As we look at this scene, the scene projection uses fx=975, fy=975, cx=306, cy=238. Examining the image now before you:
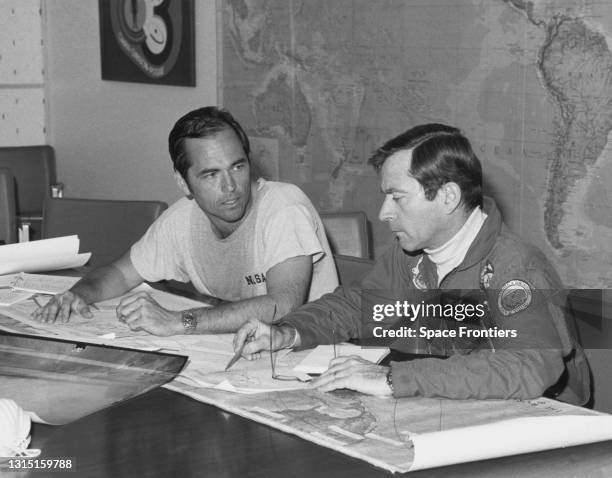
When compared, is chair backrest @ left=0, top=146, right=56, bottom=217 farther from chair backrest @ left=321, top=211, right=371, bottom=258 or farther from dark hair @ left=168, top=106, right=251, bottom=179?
dark hair @ left=168, top=106, right=251, bottom=179

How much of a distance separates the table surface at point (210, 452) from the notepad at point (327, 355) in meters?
0.27

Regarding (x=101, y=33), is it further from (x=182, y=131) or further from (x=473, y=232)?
(x=473, y=232)

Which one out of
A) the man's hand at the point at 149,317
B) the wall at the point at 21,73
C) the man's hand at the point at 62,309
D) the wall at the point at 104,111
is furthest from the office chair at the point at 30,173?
the man's hand at the point at 149,317

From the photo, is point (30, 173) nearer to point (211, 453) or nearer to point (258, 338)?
point (258, 338)

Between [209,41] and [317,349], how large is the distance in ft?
9.83

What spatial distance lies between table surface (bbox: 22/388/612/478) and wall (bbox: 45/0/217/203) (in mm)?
3316

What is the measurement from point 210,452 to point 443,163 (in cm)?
84

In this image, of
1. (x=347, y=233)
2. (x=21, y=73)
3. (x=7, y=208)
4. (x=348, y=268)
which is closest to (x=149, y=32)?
(x=21, y=73)

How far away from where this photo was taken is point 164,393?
1795 mm

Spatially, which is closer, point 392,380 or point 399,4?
point 392,380

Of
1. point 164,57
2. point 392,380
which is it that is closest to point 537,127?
point 392,380

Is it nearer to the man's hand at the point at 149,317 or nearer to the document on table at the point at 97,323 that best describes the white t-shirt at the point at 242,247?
Answer: the document on table at the point at 97,323

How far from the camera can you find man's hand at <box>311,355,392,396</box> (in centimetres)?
172

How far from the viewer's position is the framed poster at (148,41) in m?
4.84
